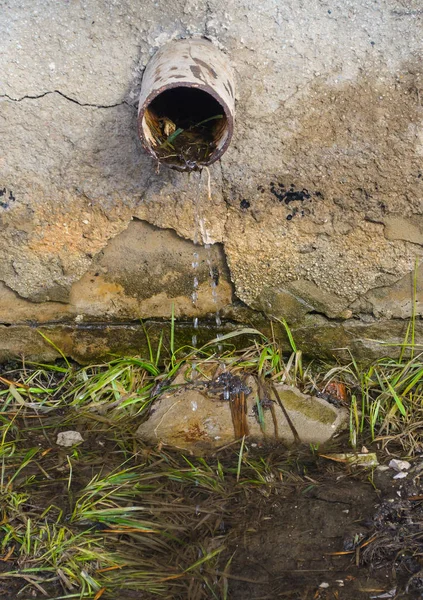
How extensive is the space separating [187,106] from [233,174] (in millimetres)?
324

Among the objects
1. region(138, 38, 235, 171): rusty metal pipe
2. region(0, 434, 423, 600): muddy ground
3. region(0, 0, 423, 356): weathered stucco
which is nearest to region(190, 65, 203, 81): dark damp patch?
region(138, 38, 235, 171): rusty metal pipe

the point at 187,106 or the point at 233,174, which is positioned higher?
the point at 187,106

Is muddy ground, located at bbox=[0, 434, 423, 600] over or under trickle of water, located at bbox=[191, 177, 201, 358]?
under


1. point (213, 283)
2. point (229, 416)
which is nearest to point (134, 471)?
point (229, 416)

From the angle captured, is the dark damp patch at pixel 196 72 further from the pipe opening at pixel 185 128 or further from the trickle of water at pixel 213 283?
the trickle of water at pixel 213 283

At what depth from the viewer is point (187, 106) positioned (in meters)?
2.85

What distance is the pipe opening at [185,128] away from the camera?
2.63m

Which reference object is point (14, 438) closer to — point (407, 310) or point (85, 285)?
point (85, 285)

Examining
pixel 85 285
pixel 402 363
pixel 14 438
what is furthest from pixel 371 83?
pixel 14 438

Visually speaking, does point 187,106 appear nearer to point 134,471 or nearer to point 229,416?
point 229,416

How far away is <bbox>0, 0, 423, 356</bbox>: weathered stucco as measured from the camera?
2.70 m

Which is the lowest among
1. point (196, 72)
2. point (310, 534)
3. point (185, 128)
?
point (310, 534)

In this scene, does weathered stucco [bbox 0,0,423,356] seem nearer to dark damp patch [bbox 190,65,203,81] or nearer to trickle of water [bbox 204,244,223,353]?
trickle of water [bbox 204,244,223,353]

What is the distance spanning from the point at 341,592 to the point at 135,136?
184cm
